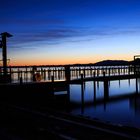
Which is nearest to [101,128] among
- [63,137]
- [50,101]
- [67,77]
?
[63,137]

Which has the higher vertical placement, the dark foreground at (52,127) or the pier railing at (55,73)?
the pier railing at (55,73)

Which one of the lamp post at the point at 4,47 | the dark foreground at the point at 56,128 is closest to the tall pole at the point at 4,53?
the lamp post at the point at 4,47

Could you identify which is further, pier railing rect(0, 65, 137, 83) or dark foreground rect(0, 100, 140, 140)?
pier railing rect(0, 65, 137, 83)

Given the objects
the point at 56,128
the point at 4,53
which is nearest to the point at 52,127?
the point at 56,128

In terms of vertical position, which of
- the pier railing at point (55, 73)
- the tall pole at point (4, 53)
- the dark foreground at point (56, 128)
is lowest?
the dark foreground at point (56, 128)

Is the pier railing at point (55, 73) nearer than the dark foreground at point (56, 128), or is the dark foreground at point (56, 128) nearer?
the dark foreground at point (56, 128)

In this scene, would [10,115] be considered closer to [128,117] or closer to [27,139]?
[27,139]

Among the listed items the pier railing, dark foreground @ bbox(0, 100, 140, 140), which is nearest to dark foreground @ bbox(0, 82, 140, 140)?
dark foreground @ bbox(0, 100, 140, 140)

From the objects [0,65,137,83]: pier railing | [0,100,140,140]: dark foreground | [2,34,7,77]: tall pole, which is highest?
[2,34,7,77]: tall pole

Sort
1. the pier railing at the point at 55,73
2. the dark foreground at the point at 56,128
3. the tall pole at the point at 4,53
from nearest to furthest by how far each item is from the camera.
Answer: the dark foreground at the point at 56,128
the tall pole at the point at 4,53
the pier railing at the point at 55,73

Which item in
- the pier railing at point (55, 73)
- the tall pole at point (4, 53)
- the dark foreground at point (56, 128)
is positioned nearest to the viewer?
the dark foreground at point (56, 128)

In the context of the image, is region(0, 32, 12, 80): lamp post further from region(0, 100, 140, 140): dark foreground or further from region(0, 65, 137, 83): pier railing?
region(0, 100, 140, 140): dark foreground

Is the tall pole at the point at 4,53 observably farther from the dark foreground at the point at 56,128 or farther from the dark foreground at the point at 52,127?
the dark foreground at the point at 56,128

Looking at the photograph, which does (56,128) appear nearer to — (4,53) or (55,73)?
(4,53)
